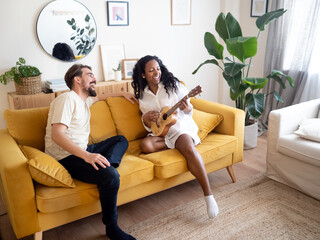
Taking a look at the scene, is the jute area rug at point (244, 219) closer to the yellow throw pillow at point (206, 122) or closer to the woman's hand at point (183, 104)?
the yellow throw pillow at point (206, 122)

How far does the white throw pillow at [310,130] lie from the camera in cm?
246

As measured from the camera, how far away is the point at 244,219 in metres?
2.21

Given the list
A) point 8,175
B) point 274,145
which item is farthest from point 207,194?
point 8,175

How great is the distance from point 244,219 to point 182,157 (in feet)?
2.04

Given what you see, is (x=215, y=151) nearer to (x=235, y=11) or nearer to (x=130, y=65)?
(x=130, y=65)

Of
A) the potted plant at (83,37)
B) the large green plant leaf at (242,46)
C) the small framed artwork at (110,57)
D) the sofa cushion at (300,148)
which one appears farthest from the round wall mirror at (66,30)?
the sofa cushion at (300,148)

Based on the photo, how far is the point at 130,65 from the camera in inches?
144

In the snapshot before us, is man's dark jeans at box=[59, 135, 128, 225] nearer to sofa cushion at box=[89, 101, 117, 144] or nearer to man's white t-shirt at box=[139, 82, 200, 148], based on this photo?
sofa cushion at box=[89, 101, 117, 144]

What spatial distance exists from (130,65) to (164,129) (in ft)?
4.62

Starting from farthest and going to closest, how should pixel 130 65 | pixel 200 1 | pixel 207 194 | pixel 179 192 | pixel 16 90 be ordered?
pixel 200 1, pixel 130 65, pixel 16 90, pixel 179 192, pixel 207 194

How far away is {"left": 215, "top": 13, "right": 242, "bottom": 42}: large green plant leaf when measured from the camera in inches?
125

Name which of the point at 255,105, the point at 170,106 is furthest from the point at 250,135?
the point at 170,106

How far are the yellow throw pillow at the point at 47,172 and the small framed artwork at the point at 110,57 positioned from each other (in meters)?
1.80

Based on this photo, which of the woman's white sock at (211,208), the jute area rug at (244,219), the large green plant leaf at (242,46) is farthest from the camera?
the large green plant leaf at (242,46)
